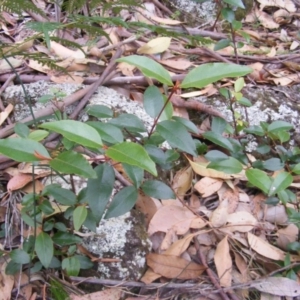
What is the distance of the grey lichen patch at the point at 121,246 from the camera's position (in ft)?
3.66

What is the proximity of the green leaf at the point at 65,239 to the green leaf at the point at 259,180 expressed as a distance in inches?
20.7

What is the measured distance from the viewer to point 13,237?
1.15 metres

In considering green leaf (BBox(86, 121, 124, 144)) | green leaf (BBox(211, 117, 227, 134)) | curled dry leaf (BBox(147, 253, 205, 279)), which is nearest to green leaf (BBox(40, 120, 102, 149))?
green leaf (BBox(86, 121, 124, 144))

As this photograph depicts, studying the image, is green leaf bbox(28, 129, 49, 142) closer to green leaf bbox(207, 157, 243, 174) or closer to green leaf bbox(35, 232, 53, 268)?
green leaf bbox(35, 232, 53, 268)

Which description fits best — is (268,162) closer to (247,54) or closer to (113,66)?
(113,66)

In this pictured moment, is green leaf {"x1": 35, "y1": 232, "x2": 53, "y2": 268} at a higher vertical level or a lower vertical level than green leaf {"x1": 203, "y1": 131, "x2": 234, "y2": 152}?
lower

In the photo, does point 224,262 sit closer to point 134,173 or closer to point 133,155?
point 134,173

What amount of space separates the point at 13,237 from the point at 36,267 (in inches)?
5.6

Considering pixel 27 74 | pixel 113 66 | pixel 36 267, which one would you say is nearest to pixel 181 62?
pixel 113 66

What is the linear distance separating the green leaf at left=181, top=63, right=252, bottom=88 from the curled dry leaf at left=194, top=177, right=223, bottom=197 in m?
0.56

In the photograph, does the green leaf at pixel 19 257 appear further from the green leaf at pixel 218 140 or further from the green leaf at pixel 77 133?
the green leaf at pixel 218 140

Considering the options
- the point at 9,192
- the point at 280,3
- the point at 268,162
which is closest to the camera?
the point at 9,192

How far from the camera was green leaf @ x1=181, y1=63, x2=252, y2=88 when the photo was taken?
849mm

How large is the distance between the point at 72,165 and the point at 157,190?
0.34 metres
